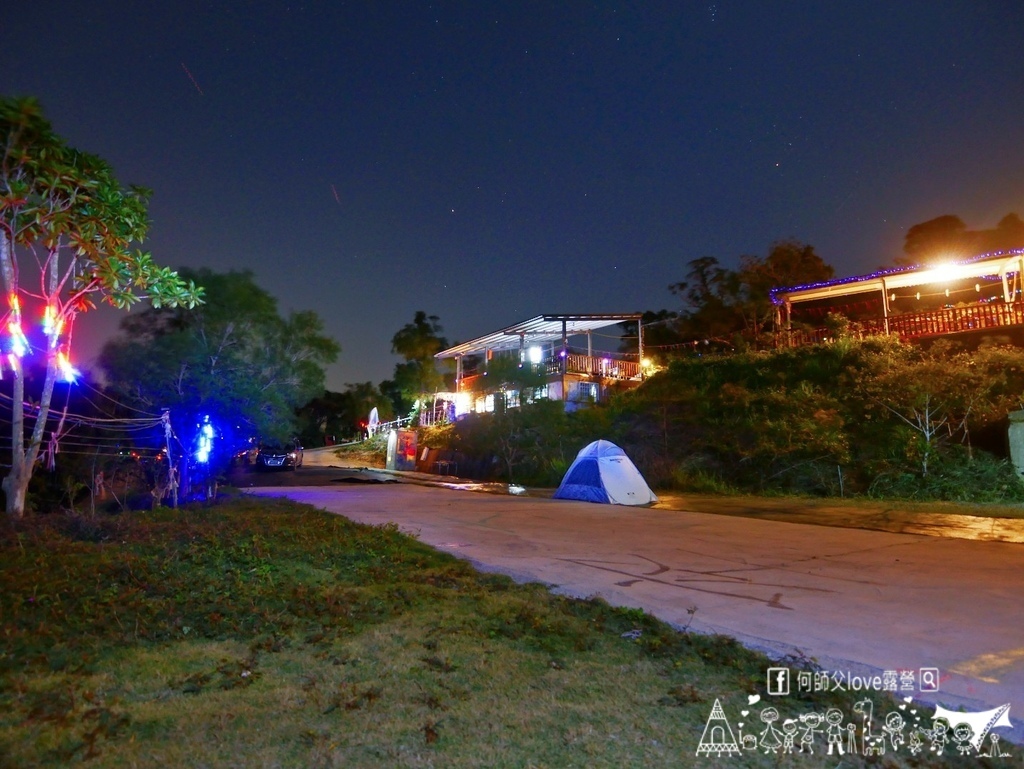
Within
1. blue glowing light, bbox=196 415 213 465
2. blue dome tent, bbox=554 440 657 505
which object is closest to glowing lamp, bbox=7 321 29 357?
blue glowing light, bbox=196 415 213 465

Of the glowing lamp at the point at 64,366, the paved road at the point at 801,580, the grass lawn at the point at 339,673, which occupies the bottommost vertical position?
the paved road at the point at 801,580

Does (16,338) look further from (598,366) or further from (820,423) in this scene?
(598,366)

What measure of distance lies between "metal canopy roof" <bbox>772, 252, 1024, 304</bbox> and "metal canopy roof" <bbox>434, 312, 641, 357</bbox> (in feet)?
23.4

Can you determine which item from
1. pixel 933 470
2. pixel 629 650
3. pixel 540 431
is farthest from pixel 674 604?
pixel 540 431

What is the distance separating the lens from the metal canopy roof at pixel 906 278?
20844mm

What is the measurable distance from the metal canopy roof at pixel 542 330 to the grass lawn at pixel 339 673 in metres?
22.9

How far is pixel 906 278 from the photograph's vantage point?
2272 centimetres

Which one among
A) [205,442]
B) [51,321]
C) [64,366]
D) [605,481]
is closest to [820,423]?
[605,481]

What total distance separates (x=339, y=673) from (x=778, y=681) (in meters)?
2.75

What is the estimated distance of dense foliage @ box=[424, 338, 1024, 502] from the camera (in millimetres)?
Answer: 15805

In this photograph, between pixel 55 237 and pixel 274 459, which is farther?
pixel 274 459

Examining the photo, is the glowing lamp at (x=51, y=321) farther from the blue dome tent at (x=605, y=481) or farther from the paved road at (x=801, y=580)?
the blue dome tent at (x=605, y=481)

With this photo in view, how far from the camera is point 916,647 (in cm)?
491

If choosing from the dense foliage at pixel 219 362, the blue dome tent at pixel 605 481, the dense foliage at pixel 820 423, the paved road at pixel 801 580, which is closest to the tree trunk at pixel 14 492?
the paved road at pixel 801 580
